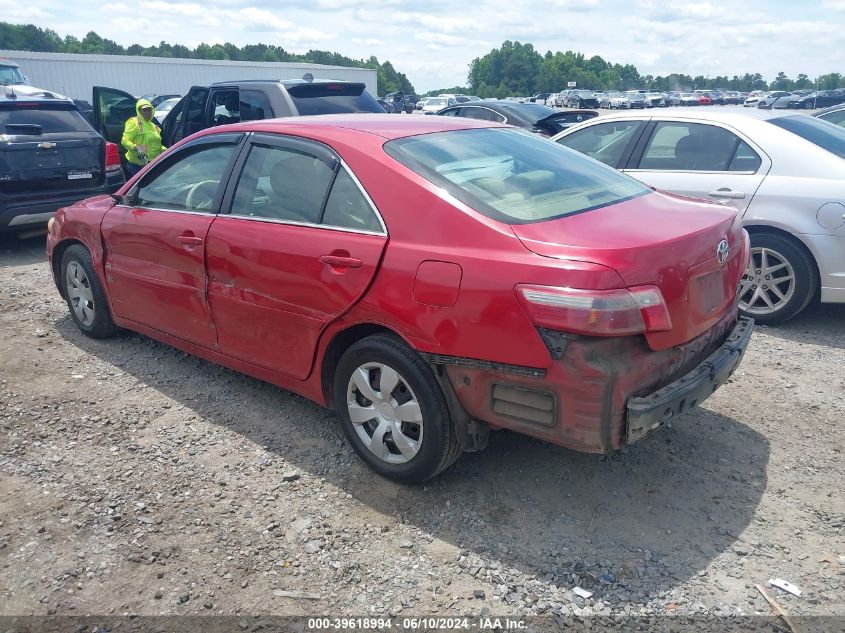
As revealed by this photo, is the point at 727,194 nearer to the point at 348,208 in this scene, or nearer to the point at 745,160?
the point at 745,160

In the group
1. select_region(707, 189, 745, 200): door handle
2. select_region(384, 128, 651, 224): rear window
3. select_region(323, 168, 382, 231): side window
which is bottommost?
select_region(707, 189, 745, 200): door handle

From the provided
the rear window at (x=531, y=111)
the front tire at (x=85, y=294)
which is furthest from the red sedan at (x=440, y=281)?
the rear window at (x=531, y=111)

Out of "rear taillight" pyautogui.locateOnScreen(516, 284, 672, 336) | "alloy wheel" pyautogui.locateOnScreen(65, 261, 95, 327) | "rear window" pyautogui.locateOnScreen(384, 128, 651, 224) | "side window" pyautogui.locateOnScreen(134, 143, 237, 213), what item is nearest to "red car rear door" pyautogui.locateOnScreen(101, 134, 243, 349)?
"side window" pyautogui.locateOnScreen(134, 143, 237, 213)

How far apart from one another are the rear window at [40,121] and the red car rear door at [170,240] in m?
3.83

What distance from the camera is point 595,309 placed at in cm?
265

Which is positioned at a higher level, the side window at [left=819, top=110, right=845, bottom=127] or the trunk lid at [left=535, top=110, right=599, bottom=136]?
the side window at [left=819, top=110, right=845, bottom=127]

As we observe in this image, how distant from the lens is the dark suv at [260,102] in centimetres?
822

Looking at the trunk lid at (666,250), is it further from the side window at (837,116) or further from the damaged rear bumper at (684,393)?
the side window at (837,116)

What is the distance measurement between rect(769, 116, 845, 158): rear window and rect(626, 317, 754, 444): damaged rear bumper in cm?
290

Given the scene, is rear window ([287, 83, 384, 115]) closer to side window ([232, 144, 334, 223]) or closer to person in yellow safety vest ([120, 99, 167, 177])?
person in yellow safety vest ([120, 99, 167, 177])

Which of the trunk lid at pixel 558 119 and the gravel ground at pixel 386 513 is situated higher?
the trunk lid at pixel 558 119

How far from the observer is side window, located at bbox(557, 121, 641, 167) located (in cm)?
628

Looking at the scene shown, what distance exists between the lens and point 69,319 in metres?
5.90

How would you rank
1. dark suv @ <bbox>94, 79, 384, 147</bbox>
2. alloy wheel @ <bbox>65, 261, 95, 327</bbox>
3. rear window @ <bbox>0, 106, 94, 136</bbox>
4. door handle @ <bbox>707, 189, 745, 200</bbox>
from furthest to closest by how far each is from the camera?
dark suv @ <bbox>94, 79, 384, 147</bbox>, rear window @ <bbox>0, 106, 94, 136</bbox>, door handle @ <bbox>707, 189, 745, 200</bbox>, alloy wheel @ <bbox>65, 261, 95, 327</bbox>
